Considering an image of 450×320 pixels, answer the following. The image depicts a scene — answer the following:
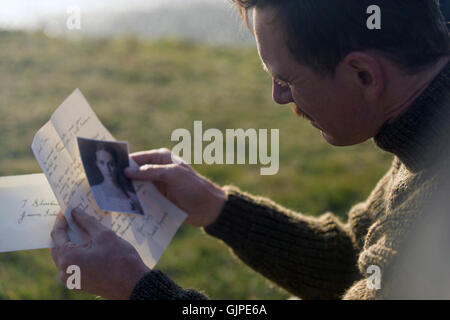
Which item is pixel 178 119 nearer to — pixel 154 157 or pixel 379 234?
pixel 154 157

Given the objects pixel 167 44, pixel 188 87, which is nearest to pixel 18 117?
pixel 188 87

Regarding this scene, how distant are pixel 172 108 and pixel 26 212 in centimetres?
310

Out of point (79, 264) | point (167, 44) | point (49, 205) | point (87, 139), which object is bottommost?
point (79, 264)

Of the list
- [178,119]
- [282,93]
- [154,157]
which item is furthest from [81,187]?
[178,119]

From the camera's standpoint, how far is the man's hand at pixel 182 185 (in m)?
1.77

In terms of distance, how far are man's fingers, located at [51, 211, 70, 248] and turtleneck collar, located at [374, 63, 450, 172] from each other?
867mm

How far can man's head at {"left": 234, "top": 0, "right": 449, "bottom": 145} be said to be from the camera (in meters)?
1.29

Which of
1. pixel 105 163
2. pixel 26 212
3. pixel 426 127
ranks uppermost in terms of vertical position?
pixel 426 127

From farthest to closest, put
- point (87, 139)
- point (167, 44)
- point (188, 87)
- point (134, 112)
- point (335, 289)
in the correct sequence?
1. point (167, 44)
2. point (188, 87)
3. point (134, 112)
4. point (335, 289)
5. point (87, 139)

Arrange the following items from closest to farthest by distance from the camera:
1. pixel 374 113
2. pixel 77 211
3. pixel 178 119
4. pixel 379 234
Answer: pixel 379 234
pixel 374 113
pixel 77 211
pixel 178 119

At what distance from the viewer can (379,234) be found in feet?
4.19

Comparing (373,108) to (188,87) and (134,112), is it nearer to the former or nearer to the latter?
(134,112)

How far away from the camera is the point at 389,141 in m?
1.38
